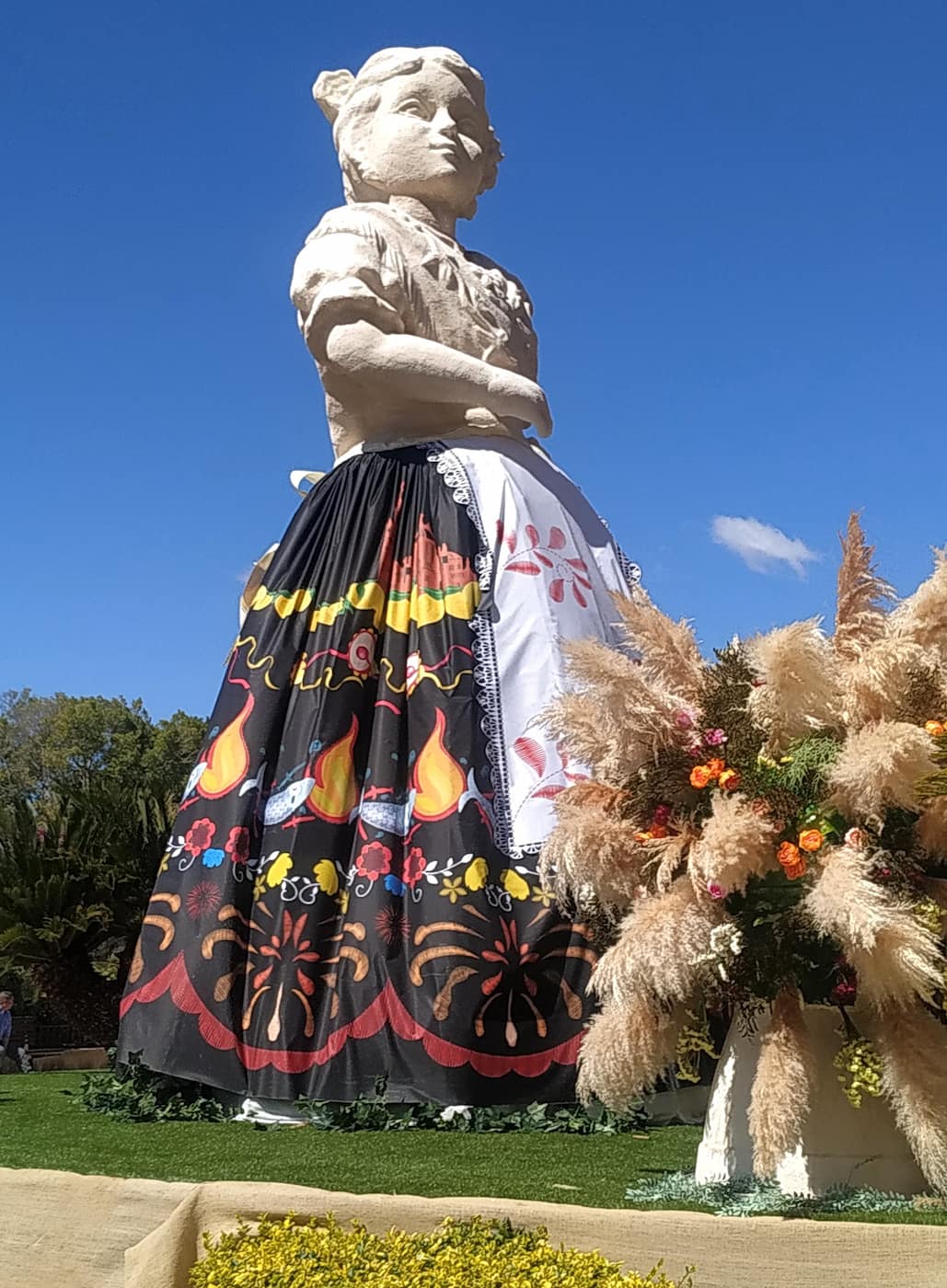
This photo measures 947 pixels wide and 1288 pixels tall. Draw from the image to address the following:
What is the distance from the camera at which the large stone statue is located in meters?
4.38

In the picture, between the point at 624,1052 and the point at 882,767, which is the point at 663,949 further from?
the point at 882,767

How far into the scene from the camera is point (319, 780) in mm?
4832

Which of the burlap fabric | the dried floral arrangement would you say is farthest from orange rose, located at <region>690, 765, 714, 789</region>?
the burlap fabric

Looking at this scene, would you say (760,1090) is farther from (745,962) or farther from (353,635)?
(353,635)

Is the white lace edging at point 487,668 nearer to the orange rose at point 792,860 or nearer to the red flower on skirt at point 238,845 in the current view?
the red flower on skirt at point 238,845

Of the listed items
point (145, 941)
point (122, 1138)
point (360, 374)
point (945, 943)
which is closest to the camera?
point (945, 943)

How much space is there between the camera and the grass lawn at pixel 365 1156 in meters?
3.11

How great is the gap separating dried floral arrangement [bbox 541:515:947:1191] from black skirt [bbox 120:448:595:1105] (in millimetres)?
1477

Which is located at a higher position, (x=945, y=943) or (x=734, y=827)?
(x=734, y=827)

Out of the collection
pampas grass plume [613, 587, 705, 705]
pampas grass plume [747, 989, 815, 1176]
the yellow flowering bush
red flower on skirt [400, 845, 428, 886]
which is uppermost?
pampas grass plume [613, 587, 705, 705]

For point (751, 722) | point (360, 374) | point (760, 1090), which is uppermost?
point (360, 374)

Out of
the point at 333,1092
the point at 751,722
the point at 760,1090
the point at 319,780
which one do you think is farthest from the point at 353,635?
the point at 760,1090

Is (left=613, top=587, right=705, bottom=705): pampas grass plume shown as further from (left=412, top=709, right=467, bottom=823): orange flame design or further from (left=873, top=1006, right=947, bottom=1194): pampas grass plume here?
(left=412, top=709, right=467, bottom=823): orange flame design

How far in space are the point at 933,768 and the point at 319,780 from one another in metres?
2.69
